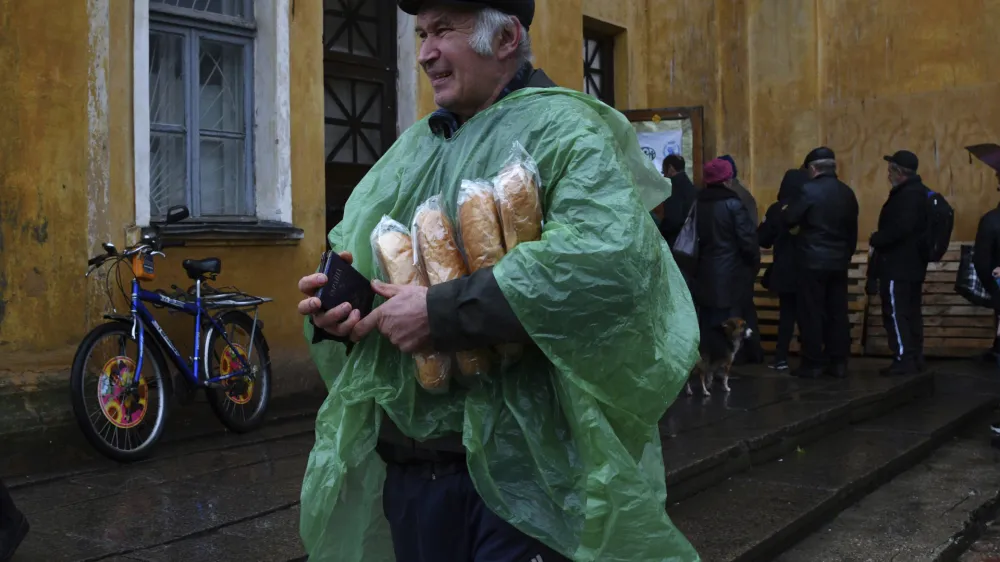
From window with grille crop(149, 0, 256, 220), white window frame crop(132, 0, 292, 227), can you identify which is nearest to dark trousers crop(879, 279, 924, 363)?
white window frame crop(132, 0, 292, 227)

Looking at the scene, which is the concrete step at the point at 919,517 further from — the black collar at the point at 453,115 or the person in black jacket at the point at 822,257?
the black collar at the point at 453,115

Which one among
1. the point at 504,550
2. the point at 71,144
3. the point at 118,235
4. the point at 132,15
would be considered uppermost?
the point at 132,15

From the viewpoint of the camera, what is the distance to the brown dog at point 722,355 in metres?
8.48

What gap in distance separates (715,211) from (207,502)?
5013 millimetres

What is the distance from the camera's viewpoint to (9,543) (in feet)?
13.3

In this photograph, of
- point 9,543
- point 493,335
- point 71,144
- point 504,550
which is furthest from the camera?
point 71,144

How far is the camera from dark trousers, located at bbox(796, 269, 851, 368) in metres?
9.48

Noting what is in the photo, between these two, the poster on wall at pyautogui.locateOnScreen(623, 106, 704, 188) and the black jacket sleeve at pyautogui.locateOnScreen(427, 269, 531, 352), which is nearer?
the black jacket sleeve at pyautogui.locateOnScreen(427, 269, 531, 352)

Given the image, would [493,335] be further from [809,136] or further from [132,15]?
[809,136]

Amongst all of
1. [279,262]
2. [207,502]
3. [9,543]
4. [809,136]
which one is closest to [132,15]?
[279,262]

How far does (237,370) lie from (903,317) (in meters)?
6.00

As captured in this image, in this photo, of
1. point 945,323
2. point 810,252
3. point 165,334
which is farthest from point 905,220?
point 165,334

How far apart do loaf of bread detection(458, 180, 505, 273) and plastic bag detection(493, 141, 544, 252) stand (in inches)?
0.6

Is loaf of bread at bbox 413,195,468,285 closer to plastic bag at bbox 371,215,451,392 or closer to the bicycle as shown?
plastic bag at bbox 371,215,451,392
